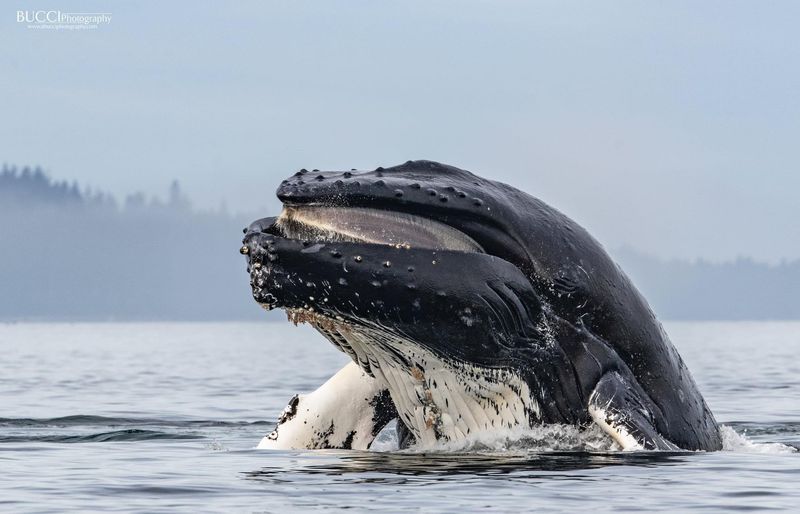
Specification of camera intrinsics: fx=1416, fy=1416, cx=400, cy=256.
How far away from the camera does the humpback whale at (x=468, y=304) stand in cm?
905

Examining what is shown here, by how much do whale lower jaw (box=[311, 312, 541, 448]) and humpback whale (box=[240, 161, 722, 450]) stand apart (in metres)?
0.01

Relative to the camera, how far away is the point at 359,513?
787 centimetres

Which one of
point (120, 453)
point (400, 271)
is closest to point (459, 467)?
point (400, 271)

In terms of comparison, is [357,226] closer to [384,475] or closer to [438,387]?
[438,387]

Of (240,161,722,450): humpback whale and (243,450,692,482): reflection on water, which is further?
(243,450,692,482): reflection on water

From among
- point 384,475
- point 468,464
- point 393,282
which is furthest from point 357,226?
point 468,464

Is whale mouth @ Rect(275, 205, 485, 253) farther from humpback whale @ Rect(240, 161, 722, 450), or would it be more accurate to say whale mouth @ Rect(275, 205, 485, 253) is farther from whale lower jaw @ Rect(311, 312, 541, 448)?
whale lower jaw @ Rect(311, 312, 541, 448)

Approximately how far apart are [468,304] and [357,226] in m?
0.88

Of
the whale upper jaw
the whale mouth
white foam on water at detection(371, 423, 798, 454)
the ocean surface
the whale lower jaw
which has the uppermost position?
the whale mouth

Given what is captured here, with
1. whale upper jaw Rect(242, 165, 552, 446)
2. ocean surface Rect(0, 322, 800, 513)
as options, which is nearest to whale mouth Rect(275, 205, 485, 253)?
whale upper jaw Rect(242, 165, 552, 446)

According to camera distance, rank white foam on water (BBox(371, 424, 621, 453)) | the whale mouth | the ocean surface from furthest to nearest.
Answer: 1. white foam on water (BBox(371, 424, 621, 453))
2. the whale mouth
3. the ocean surface

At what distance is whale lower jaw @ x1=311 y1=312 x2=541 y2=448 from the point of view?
9.52 meters

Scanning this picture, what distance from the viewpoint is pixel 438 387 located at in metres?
9.79

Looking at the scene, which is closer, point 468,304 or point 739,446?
point 468,304
